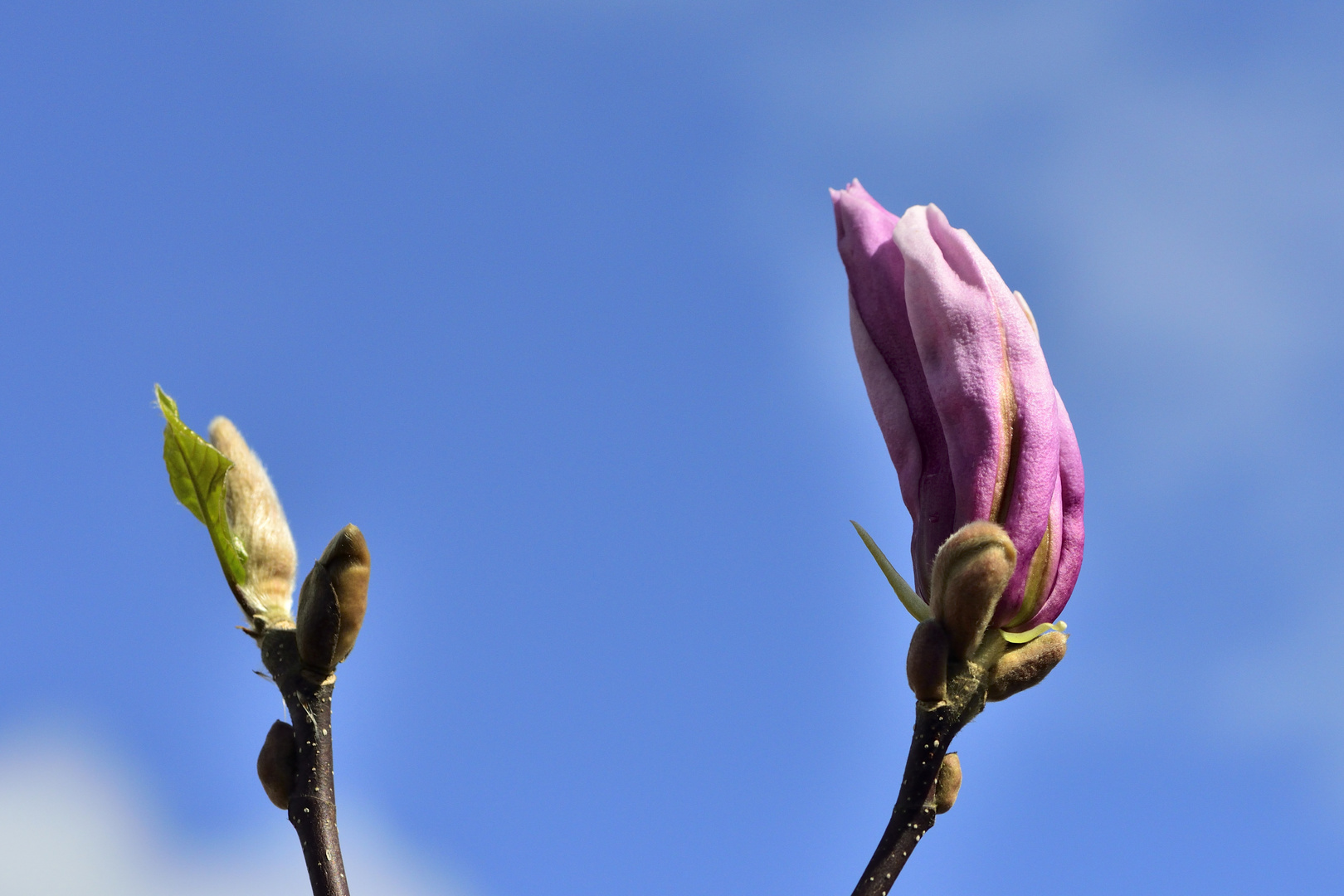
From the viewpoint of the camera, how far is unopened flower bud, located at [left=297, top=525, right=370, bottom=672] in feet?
6.59

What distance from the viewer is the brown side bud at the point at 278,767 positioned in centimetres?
209

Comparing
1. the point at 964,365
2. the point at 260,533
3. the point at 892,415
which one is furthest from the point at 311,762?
the point at 964,365

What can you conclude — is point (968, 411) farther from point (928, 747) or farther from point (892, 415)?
point (928, 747)

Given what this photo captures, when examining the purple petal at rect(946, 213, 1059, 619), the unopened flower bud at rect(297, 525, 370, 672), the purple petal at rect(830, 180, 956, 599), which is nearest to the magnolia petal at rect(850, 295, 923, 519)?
the purple petal at rect(830, 180, 956, 599)

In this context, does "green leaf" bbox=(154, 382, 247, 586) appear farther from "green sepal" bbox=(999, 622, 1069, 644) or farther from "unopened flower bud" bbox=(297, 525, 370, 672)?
"green sepal" bbox=(999, 622, 1069, 644)

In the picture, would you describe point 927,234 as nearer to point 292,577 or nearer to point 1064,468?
point 1064,468

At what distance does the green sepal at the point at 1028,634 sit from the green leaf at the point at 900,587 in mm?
138

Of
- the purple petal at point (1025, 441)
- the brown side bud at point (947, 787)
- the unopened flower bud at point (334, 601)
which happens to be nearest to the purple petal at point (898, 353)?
the purple petal at point (1025, 441)

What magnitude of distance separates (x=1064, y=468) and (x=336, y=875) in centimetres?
142

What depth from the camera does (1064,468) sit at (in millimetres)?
2262

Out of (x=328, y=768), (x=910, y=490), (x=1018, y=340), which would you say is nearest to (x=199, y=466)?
(x=328, y=768)

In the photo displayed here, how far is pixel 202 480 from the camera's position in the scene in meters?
2.30

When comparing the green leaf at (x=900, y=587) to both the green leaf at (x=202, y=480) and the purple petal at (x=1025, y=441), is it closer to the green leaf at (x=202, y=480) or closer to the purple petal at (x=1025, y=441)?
the purple petal at (x=1025, y=441)

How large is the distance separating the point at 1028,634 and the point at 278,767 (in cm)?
129
